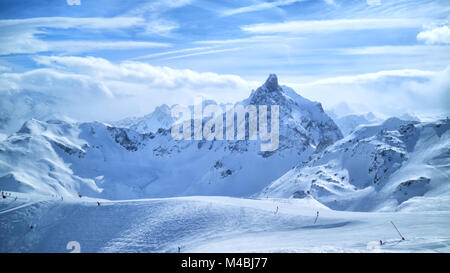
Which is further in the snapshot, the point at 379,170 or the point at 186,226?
the point at 379,170

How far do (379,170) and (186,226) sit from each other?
106m

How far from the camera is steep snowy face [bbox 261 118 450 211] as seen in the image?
95.4 meters

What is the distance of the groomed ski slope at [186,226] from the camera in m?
27.0

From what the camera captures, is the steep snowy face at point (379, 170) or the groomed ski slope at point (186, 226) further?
the steep snowy face at point (379, 170)

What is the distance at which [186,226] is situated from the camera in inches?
1390

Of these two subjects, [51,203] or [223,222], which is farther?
[51,203]

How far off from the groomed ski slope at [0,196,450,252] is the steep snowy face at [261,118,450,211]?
6138cm

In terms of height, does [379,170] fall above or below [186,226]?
below

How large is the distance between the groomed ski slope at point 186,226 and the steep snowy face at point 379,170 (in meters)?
61.4

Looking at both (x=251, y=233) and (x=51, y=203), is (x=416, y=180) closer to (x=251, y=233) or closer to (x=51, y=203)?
(x=251, y=233)

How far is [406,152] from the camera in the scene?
121 m
